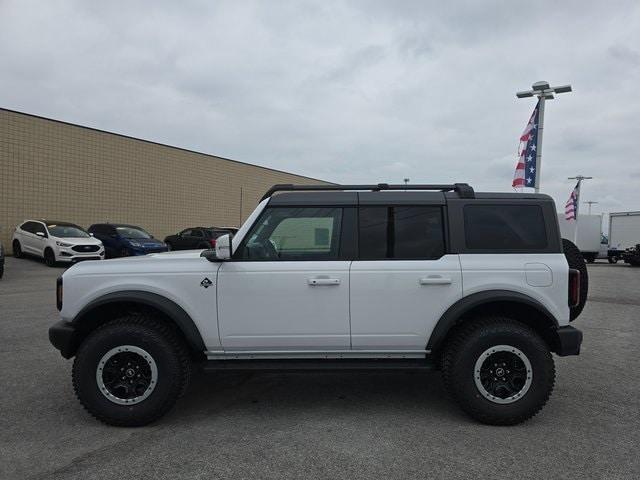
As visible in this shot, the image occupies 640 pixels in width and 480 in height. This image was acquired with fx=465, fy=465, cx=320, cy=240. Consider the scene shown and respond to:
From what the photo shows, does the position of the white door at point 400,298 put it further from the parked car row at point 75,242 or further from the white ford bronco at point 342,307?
the parked car row at point 75,242

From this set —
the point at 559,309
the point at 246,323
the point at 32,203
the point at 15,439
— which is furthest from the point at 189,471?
the point at 32,203

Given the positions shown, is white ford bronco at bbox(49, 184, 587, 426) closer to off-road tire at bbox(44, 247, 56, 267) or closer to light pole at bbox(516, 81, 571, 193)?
light pole at bbox(516, 81, 571, 193)

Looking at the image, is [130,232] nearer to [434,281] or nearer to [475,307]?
[434,281]

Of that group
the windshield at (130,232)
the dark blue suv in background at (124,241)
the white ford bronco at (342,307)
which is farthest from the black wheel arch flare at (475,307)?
the windshield at (130,232)

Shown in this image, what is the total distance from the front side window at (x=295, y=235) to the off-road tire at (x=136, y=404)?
0.99m

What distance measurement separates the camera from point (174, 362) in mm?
3674

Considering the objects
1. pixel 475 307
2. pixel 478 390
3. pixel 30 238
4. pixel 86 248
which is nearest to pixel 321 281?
pixel 475 307

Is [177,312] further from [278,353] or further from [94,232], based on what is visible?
[94,232]

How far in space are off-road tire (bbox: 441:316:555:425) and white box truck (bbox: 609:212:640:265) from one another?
2774 centimetres

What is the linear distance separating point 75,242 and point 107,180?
908cm

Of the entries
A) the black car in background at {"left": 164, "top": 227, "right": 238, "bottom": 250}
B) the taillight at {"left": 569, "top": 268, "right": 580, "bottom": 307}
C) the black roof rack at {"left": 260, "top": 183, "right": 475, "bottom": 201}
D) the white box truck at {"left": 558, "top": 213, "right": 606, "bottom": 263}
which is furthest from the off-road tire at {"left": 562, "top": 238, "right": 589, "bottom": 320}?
the white box truck at {"left": 558, "top": 213, "right": 606, "bottom": 263}

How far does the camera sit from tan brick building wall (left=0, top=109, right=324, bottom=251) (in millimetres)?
21312

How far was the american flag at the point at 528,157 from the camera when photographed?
49.1ft

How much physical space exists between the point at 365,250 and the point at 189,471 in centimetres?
206
